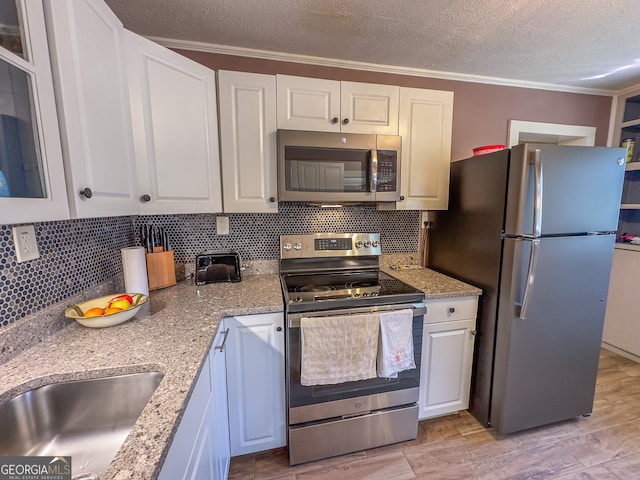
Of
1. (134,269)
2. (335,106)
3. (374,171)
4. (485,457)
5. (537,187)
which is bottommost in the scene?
(485,457)

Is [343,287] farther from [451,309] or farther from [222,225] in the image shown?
[222,225]

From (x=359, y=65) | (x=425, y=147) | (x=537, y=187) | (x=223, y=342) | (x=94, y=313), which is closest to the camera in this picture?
(x=94, y=313)

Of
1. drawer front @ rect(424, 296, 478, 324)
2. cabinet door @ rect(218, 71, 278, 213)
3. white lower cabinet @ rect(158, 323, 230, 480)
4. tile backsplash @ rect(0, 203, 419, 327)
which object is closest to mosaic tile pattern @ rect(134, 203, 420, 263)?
tile backsplash @ rect(0, 203, 419, 327)

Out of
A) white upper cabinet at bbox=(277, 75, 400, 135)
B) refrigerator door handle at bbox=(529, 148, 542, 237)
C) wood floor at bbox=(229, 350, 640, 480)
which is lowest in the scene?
wood floor at bbox=(229, 350, 640, 480)

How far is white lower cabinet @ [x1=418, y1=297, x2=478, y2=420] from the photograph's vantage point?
161 cm

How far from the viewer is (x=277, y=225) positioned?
192 cm

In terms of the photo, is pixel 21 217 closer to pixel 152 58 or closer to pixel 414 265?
pixel 152 58

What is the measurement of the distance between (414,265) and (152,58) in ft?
6.87

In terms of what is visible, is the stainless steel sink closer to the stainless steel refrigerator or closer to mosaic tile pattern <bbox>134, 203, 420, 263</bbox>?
mosaic tile pattern <bbox>134, 203, 420, 263</bbox>

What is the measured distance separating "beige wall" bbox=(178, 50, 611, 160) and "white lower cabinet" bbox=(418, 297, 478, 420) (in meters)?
1.29

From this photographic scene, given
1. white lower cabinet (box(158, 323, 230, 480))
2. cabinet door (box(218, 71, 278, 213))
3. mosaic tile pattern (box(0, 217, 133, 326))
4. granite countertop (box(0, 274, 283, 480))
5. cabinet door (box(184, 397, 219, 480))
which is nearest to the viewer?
granite countertop (box(0, 274, 283, 480))

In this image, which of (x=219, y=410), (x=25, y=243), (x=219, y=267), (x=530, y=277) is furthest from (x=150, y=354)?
(x=530, y=277)

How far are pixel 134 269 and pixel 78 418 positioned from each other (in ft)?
2.41

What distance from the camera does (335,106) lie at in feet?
5.26
